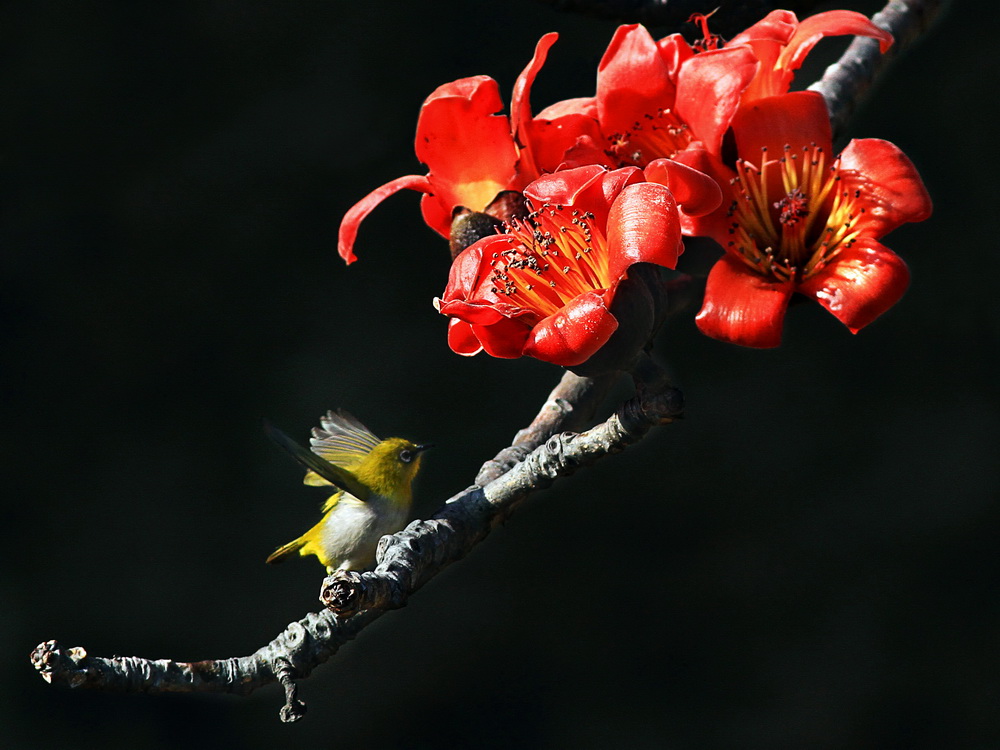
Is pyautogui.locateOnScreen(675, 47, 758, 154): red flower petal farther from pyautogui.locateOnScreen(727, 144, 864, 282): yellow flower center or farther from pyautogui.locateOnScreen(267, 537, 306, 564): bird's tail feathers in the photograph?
pyautogui.locateOnScreen(267, 537, 306, 564): bird's tail feathers

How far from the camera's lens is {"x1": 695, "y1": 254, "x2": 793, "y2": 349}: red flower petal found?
1.77ft

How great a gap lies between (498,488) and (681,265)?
17 centimetres

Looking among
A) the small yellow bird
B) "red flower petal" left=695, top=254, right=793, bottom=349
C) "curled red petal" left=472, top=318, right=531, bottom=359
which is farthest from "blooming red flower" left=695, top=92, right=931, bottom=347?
the small yellow bird

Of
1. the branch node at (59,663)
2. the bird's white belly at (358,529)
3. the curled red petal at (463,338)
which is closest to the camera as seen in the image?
the branch node at (59,663)

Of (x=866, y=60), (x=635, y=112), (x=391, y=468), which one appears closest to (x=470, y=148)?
(x=635, y=112)

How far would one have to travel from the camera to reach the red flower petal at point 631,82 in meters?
0.60

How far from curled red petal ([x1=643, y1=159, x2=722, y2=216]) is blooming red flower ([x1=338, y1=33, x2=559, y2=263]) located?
107 mm

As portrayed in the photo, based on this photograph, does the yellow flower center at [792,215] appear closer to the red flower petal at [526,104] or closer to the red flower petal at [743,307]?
the red flower petal at [743,307]

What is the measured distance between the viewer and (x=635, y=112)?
61cm

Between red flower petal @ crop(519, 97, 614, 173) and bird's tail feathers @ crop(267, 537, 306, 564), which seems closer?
red flower petal @ crop(519, 97, 614, 173)

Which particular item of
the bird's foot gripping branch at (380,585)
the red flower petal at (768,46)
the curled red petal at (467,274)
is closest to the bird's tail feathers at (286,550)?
the bird's foot gripping branch at (380,585)

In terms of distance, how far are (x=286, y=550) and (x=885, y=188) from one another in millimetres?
603

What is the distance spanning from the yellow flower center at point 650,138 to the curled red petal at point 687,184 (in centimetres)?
10

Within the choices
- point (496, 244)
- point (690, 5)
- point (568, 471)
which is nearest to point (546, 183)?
point (496, 244)
